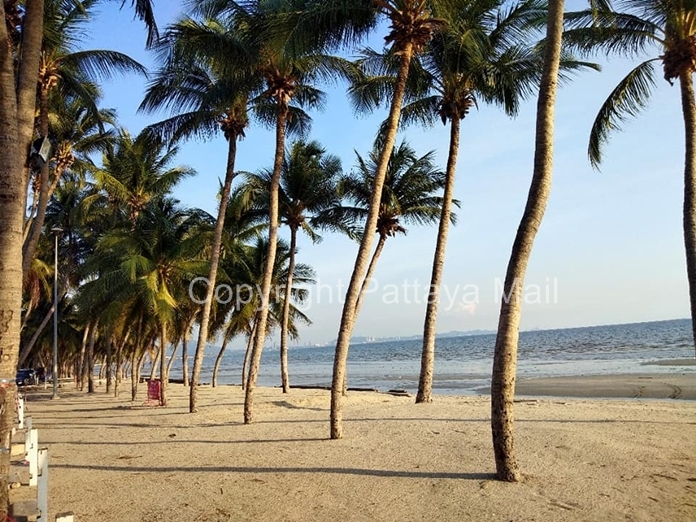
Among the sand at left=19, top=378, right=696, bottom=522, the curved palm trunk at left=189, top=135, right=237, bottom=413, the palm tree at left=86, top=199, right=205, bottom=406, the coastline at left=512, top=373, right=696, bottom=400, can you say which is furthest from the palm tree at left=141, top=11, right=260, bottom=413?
the coastline at left=512, top=373, right=696, bottom=400

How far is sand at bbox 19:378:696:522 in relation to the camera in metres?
5.79

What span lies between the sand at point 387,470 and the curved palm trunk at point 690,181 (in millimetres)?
2568

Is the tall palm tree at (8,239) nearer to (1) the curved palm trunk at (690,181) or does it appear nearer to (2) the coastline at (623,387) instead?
(1) the curved palm trunk at (690,181)

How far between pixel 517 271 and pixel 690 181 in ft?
16.7

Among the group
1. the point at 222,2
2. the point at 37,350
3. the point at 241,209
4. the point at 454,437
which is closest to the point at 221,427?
the point at 454,437

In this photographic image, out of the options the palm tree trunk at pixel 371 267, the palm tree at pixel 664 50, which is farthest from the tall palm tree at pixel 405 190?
the palm tree at pixel 664 50

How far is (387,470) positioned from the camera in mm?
7246

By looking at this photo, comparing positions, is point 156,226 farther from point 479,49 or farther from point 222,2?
point 479,49

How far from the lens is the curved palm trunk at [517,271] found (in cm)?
637

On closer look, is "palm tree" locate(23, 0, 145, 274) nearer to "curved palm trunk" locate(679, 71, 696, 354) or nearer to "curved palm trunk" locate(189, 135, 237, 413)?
"curved palm trunk" locate(189, 135, 237, 413)

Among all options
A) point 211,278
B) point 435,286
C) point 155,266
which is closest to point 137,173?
A: point 155,266

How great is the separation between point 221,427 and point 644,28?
39.0 feet

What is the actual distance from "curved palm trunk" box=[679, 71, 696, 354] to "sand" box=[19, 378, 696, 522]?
2568 mm

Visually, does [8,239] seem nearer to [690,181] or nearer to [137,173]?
[690,181]
